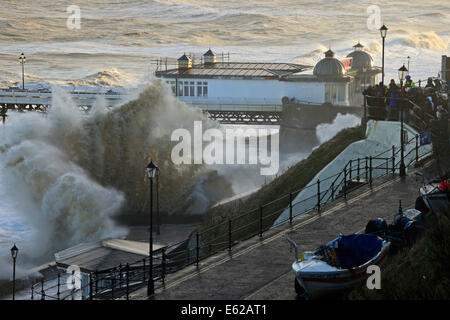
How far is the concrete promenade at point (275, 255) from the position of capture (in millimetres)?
14341

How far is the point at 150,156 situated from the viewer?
42000 mm

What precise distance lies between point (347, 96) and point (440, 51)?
85.0 meters

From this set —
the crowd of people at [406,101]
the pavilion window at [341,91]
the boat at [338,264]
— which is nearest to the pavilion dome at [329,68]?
the pavilion window at [341,91]

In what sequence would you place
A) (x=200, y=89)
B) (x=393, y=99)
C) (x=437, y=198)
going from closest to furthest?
(x=437, y=198) < (x=393, y=99) < (x=200, y=89)

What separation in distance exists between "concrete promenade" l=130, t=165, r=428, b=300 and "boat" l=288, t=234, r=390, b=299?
2.84 feet

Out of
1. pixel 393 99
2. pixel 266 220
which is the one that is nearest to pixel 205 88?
pixel 393 99

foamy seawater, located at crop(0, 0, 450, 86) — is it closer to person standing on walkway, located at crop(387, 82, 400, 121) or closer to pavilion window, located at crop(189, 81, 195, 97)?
pavilion window, located at crop(189, 81, 195, 97)

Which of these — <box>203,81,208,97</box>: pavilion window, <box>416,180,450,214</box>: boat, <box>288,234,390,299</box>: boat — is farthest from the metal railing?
<box>203,81,208,97</box>: pavilion window

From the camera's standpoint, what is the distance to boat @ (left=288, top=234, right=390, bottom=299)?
13.0 m

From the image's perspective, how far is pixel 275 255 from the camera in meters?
16.2

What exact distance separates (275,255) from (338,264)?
2765mm
